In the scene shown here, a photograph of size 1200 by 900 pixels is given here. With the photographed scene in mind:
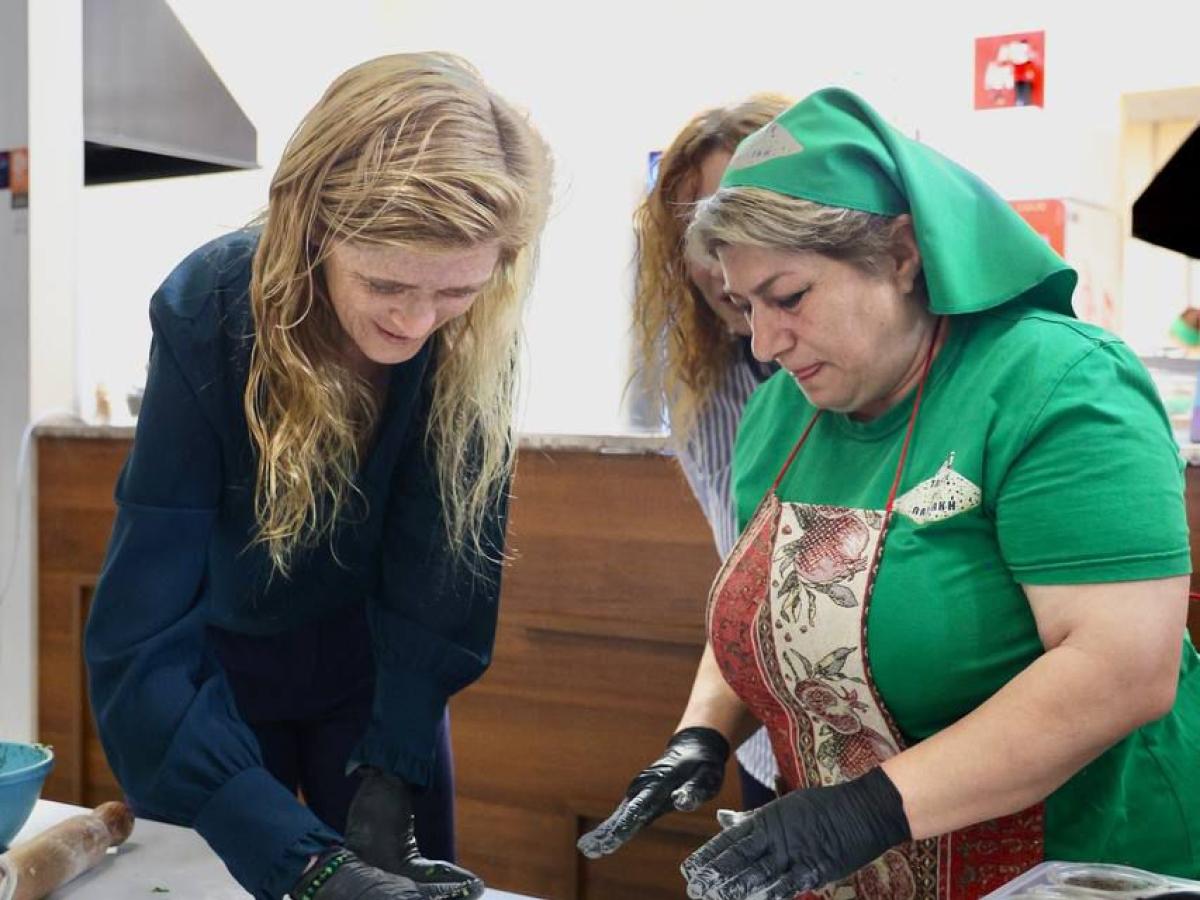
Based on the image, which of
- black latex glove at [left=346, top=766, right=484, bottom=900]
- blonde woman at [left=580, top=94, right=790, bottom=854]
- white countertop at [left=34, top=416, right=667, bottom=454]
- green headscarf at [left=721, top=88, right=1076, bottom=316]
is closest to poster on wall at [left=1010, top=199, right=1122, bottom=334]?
white countertop at [left=34, top=416, right=667, bottom=454]

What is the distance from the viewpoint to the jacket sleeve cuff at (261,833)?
108 cm

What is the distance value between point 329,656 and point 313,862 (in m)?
0.33

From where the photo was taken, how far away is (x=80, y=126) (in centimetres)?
287

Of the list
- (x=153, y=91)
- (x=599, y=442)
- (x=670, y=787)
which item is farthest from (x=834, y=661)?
(x=153, y=91)

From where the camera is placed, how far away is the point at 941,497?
1053 millimetres

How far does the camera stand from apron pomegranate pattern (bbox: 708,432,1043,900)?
1.07 meters

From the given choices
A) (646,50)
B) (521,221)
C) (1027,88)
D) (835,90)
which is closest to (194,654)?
(521,221)

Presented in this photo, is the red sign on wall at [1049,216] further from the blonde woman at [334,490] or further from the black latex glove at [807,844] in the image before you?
the black latex glove at [807,844]

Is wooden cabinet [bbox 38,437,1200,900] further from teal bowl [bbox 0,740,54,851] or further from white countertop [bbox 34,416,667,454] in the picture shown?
teal bowl [bbox 0,740,54,851]

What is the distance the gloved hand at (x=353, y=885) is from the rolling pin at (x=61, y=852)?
220mm

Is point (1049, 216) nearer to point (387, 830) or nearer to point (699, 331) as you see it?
point (699, 331)

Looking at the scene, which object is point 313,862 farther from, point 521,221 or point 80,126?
point 80,126

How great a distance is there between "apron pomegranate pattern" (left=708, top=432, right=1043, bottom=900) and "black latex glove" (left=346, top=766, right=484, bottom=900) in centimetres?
31

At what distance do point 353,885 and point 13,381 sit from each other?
2068 millimetres
